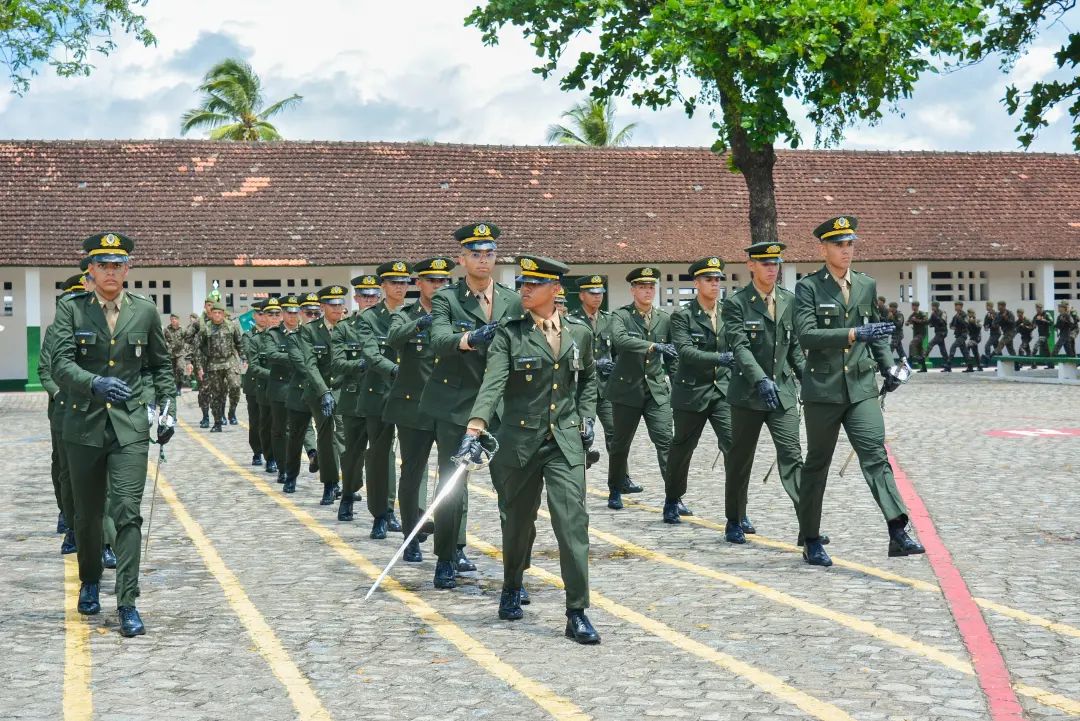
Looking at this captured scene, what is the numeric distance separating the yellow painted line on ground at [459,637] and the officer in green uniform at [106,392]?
1604 mm

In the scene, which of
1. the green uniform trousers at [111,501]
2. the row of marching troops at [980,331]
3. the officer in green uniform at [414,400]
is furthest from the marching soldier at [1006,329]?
the green uniform trousers at [111,501]

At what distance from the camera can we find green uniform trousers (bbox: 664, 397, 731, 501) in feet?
38.0

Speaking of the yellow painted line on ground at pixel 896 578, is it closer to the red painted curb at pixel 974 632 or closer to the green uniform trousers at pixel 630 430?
the red painted curb at pixel 974 632

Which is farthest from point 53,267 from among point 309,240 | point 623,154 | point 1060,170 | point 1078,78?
→ point 1060,170

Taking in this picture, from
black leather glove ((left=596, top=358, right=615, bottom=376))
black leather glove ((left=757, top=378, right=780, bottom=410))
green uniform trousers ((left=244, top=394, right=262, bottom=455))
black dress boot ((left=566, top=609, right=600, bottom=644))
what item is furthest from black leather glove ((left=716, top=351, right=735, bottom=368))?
green uniform trousers ((left=244, top=394, right=262, bottom=455))

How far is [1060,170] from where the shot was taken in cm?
4575

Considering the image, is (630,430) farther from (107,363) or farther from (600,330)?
(107,363)

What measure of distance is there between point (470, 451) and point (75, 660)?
2168mm

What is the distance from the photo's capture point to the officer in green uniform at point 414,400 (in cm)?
976

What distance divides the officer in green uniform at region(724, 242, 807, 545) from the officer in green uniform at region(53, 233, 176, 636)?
402cm

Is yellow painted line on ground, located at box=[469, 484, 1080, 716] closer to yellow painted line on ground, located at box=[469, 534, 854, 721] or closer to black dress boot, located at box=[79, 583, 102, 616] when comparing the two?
yellow painted line on ground, located at box=[469, 534, 854, 721]

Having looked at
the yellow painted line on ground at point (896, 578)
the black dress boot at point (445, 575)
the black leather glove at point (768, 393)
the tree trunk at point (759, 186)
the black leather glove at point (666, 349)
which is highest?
the tree trunk at point (759, 186)

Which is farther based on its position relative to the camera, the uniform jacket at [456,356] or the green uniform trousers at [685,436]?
the green uniform trousers at [685,436]

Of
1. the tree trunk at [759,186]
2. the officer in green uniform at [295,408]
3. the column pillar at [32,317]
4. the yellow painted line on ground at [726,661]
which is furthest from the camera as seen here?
the column pillar at [32,317]
